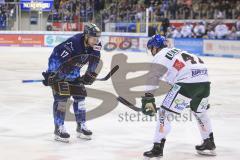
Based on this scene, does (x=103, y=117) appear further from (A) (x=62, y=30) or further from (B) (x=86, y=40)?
(A) (x=62, y=30)

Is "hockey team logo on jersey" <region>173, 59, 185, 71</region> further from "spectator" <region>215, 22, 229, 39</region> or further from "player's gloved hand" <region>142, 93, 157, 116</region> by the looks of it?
"spectator" <region>215, 22, 229, 39</region>

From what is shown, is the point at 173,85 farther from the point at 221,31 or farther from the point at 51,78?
the point at 221,31

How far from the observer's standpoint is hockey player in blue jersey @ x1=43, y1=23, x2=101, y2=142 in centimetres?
679

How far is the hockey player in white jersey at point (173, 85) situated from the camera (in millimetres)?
5680

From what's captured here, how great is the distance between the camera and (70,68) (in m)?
6.91

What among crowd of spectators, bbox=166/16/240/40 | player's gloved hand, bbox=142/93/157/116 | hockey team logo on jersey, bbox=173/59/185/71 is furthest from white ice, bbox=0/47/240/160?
crowd of spectators, bbox=166/16/240/40

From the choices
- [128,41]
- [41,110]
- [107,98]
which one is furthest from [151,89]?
[128,41]

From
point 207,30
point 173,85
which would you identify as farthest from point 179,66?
point 207,30

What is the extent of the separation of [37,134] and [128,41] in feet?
72.9

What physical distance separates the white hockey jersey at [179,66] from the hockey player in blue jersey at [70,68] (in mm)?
1317

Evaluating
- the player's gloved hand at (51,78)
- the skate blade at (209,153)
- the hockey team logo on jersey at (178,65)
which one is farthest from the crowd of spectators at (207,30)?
the hockey team logo on jersey at (178,65)

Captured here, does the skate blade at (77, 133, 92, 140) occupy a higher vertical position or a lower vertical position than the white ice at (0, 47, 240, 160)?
higher

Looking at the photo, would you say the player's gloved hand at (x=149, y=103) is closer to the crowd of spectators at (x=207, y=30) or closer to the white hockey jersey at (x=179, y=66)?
the white hockey jersey at (x=179, y=66)

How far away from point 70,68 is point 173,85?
1641 mm
